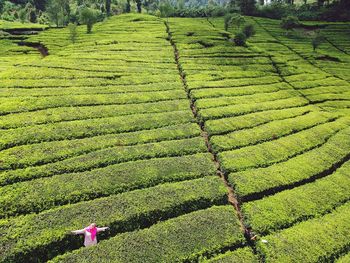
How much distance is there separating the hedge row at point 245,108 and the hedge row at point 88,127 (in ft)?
5.84

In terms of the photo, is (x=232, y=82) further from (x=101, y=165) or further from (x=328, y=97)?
(x=101, y=165)

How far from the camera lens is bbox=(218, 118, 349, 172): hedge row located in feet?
81.1

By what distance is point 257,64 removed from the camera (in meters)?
50.0

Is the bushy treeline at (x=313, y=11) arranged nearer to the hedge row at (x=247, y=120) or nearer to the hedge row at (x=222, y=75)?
the hedge row at (x=222, y=75)

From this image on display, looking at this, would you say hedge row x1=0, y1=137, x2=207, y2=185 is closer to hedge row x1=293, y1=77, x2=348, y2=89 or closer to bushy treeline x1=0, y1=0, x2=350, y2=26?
hedge row x1=293, y1=77, x2=348, y2=89

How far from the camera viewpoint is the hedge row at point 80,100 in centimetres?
2816

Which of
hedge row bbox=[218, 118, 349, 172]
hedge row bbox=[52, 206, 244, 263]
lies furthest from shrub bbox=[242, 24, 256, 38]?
hedge row bbox=[52, 206, 244, 263]

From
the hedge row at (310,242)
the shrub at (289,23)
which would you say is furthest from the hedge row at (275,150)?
the shrub at (289,23)

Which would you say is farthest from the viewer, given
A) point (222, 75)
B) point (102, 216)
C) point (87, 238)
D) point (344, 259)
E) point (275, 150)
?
point (222, 75)

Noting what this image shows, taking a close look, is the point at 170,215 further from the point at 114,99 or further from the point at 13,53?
the point at 13,53

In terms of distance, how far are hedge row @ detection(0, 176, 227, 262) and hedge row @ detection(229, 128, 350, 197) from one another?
1.70m

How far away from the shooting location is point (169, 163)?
916 inches

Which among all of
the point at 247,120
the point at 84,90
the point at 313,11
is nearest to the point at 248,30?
the point at 313,11

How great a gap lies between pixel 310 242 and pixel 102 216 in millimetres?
11520
